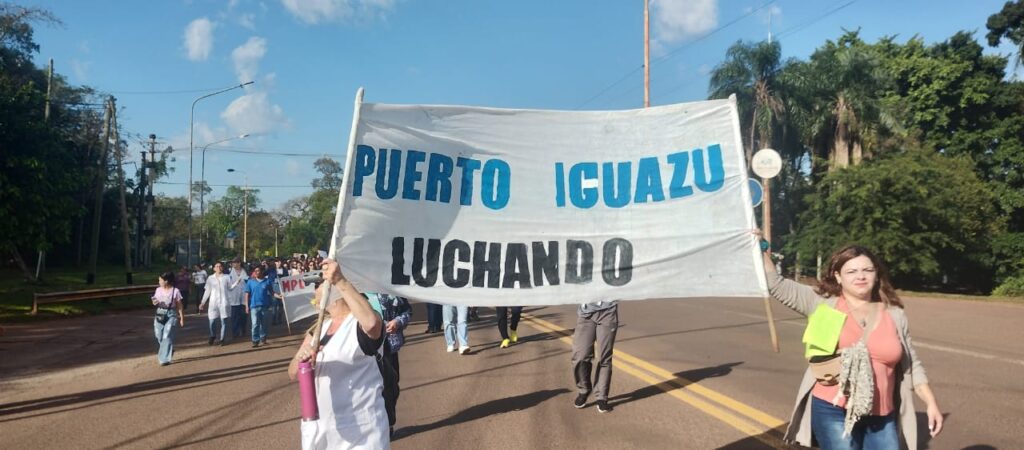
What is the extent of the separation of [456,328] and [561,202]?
26.3 ft

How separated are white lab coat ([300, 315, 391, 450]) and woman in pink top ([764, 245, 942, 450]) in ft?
7.27

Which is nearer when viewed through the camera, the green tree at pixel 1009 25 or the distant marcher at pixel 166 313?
the distant marcher at pixel 166 313

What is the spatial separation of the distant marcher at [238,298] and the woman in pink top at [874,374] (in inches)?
515

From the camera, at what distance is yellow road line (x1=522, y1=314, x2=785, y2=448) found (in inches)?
245

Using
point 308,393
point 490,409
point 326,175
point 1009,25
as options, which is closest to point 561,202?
point 308,393

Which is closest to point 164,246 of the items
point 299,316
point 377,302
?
point 299,316

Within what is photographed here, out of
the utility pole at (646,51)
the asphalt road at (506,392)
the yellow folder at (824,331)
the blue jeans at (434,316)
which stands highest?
the utility pole at (646,51)

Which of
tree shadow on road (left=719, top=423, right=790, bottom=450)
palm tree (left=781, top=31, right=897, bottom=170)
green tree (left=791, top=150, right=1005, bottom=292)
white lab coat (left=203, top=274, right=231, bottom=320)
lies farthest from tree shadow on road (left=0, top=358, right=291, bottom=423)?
palm tree (left=781, top=31, right=897, bottom=170)

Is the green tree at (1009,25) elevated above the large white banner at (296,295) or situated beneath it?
elevated above

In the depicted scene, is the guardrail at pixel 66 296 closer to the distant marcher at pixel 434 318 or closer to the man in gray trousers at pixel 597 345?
the distant marcher at pixel 434 318

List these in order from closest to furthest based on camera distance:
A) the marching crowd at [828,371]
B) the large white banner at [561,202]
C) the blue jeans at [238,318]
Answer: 1. the marching crowd at [828,371]
2. the large white banner at [561,202]
3. the blue jeans at [238,318]

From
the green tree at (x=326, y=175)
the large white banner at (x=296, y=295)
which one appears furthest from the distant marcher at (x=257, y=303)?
the green tree at (x=326, y=175)

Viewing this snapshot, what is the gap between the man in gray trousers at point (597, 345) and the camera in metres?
7.13

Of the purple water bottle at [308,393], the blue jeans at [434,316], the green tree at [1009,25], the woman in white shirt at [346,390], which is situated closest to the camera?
the purple water bottle at [308,393]
